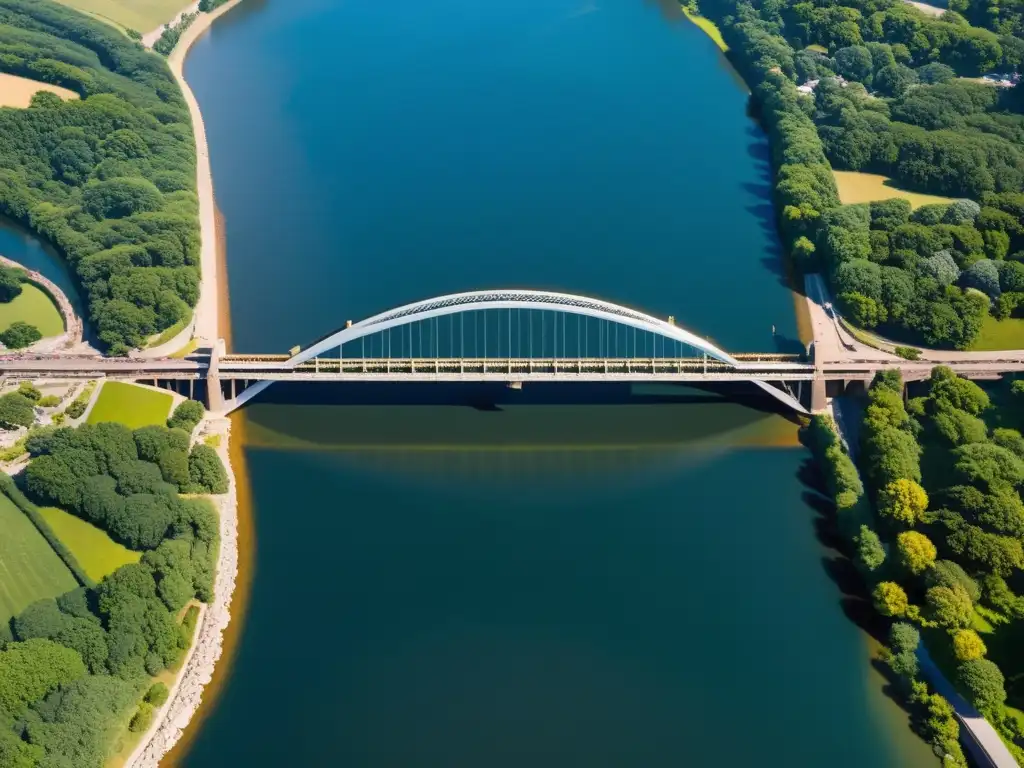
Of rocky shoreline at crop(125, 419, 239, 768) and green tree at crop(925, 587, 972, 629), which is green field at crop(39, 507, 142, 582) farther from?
green tree at crop(925, 587, 972, 629)

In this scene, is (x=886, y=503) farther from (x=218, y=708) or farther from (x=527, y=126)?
(x=527, y=126)

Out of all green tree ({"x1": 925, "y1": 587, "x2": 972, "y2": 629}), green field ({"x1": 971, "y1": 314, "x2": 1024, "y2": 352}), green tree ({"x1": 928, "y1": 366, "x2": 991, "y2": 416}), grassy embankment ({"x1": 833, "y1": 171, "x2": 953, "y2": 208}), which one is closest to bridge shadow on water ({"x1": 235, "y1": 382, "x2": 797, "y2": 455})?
green tree ({"x1": 928, "y1": 366, "x2": 991, "y2": 416})

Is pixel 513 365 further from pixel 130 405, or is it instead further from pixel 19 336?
pixel 19 336

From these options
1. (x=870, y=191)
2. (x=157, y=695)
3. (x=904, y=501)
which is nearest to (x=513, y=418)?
(x=904, y=501)

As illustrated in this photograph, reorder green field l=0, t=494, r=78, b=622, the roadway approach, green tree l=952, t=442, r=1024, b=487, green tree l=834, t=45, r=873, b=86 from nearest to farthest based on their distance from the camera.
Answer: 1. green field l=0, t=494, r=78, b=622
2. green tree l=952, t=442, r=1024, b=487
3. the roadway approach
4. green tree l=834, t=45, r=873, b=86

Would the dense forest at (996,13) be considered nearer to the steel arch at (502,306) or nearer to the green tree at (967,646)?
the steel arch at (502,306)
